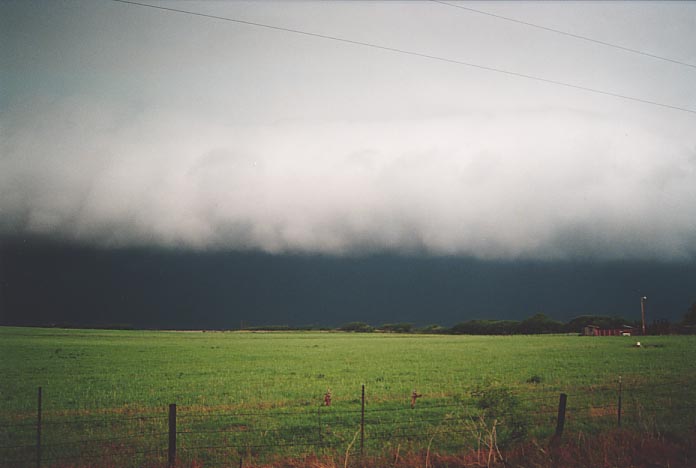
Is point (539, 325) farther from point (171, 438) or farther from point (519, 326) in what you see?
point (171, 438)

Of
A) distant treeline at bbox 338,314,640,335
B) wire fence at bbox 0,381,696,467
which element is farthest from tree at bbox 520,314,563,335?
wire fence at bbox 0,381,696,467

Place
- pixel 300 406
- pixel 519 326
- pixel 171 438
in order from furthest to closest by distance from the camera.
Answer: pixel 519 326 → pixel 300 406 → pixel 171 438

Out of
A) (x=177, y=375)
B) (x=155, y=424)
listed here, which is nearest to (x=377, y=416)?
(x=155, y=424)

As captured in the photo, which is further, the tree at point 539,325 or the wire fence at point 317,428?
the tree at point 539,325

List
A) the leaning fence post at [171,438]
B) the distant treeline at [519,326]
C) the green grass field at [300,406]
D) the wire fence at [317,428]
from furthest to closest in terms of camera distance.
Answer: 1. the distant treeline at [519,326]
2. the green grass field at [300,406]
3. the wire fence at [317,428]
4. the leaning fence post at [171,438]

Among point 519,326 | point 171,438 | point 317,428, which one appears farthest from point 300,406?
point 519,326

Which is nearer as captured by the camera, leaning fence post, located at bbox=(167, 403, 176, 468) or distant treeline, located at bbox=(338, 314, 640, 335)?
leaning fence post, located at bbox=(167, 403, 176, 468)

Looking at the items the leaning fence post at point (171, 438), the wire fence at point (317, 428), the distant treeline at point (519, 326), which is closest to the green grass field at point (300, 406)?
the wire fence at point (317, 428)

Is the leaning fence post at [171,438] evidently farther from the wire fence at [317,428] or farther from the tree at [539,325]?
the tree at [539,325]

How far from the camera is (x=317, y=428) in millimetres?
17219

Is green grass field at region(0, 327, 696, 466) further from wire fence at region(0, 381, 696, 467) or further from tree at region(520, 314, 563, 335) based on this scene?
tree at region(520, 314, 563, 335)

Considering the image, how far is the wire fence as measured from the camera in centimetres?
1226

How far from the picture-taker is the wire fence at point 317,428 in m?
12.3

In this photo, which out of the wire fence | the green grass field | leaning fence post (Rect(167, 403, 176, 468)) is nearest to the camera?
leaning fence post (Rect(167, 403, 176, 468))
